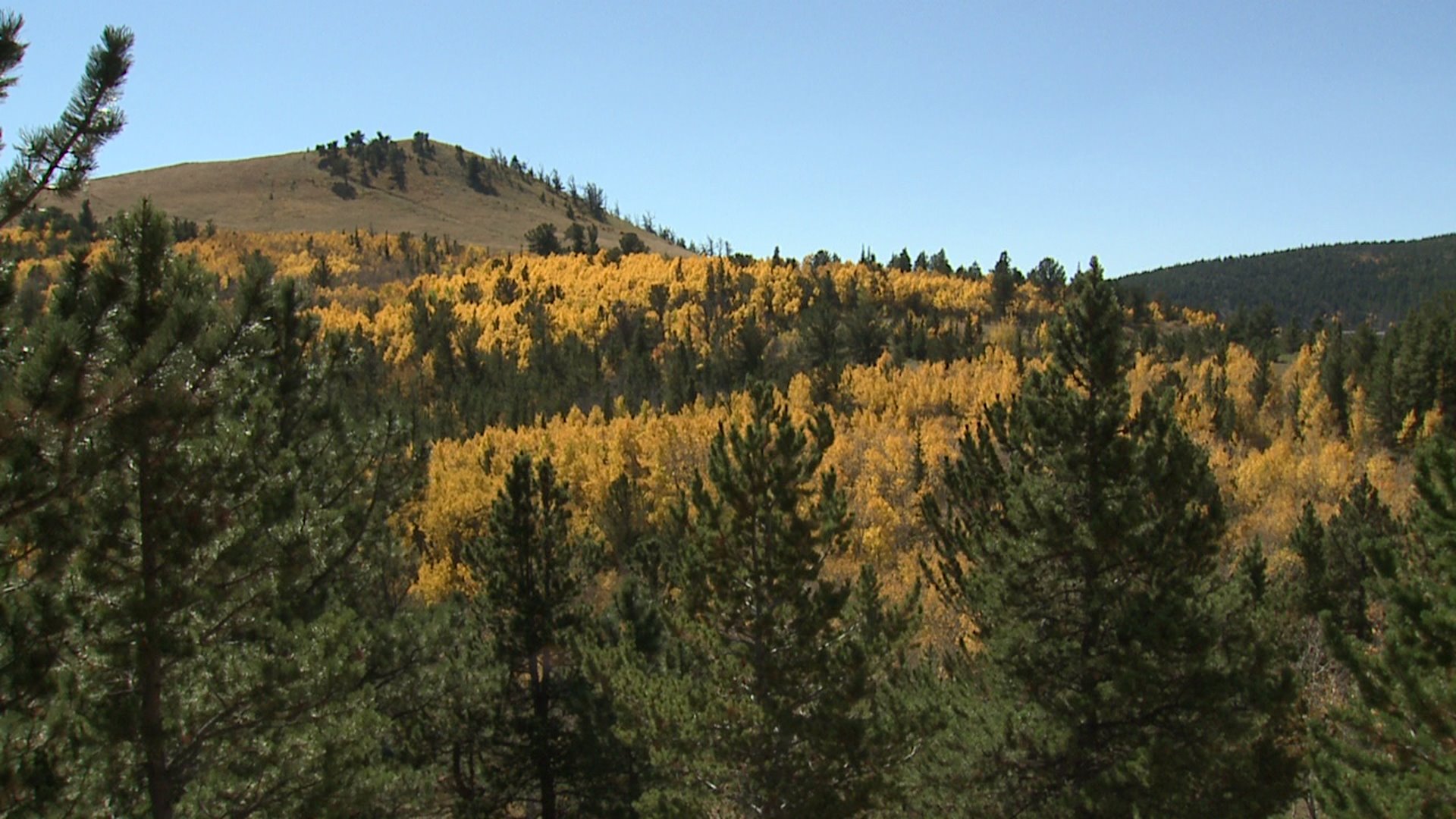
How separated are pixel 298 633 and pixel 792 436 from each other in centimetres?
859

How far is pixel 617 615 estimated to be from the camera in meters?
22.0

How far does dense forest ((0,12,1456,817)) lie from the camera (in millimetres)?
5895

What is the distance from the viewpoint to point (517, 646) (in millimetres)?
17688

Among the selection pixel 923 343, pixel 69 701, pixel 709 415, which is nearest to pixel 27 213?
pixel 69 701

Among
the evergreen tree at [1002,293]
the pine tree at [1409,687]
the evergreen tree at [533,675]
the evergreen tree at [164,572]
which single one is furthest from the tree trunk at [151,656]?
the evergreen tree at [1002,293]

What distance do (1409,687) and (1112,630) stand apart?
3440mm

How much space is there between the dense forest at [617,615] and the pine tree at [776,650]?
0.07 m

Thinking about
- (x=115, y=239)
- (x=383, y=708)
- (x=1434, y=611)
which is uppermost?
(x=115, y=239)

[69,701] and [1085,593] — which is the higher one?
[69,701]

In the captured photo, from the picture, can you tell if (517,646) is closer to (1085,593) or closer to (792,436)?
(792,436)

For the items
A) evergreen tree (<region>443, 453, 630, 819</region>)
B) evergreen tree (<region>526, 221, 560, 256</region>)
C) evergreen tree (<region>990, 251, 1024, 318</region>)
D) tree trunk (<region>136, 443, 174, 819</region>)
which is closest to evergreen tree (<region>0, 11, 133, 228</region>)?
tree trunk (<region>136, 443, 174, 819</region>)

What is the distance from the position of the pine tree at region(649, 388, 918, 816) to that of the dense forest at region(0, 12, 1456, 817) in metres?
0.07

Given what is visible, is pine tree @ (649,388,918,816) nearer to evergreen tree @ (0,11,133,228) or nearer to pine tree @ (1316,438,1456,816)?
pine tree @ (1316,438,1456,816)

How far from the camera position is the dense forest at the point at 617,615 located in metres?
5.89
